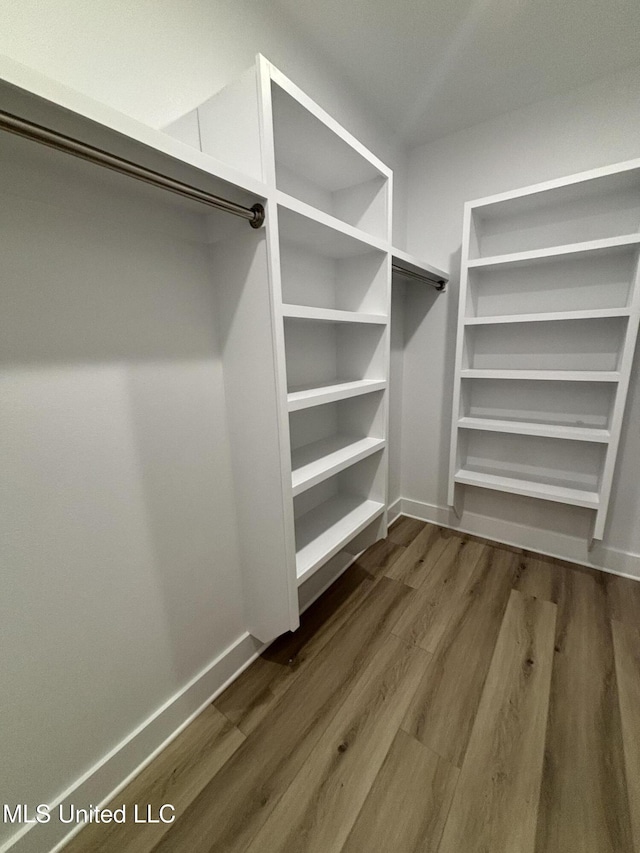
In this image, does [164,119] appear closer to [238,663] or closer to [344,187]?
[344,187]

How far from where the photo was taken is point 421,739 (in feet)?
3.79

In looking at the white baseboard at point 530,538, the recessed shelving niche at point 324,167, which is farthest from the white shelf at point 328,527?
the recessed shelving niche at point 324,167

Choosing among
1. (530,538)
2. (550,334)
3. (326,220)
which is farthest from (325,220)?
(530,538)

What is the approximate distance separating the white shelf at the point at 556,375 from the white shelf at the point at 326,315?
0.79 m

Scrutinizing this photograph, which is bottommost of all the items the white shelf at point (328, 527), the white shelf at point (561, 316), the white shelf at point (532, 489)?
the white shelf at point (532, 489)

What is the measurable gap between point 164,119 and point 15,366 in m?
0.88

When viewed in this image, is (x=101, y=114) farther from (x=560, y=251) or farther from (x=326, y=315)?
(x=560, y=251)

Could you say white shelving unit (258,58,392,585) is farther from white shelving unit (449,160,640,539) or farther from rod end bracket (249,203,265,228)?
white shelving unit (449,160,640,539)

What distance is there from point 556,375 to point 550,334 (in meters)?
0.34

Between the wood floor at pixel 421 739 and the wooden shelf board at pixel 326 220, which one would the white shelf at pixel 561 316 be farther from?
the wood floor at pixel 421 739

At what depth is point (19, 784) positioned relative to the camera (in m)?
0.84

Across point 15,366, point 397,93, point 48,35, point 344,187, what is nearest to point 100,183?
point 48,35

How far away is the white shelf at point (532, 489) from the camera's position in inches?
72.3

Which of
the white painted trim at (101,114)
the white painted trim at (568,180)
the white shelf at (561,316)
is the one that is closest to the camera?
the white painted trim at (101,114)
